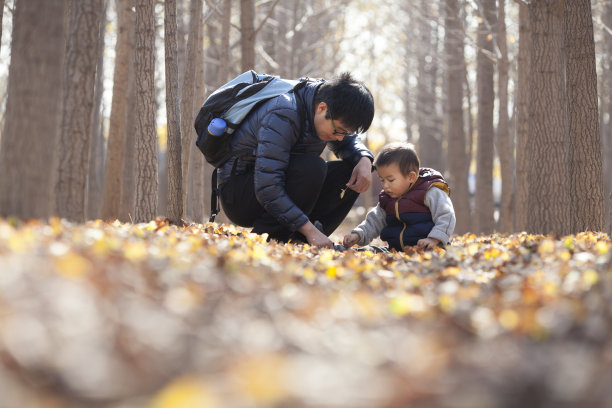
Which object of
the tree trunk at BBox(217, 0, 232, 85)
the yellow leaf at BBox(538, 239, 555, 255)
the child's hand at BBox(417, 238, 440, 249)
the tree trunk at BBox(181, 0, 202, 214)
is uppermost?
the tree trunk at BBox(217, 0, 232, 85)

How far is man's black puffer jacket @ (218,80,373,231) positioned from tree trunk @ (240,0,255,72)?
12.2ft

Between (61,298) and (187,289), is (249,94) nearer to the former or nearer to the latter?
(187,289)

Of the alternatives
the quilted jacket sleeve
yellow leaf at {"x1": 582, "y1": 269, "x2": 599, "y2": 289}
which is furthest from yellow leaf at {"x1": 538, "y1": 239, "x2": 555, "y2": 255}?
the quilted jacket sleeve

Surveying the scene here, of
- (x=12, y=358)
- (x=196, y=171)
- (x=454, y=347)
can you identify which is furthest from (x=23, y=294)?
(x=196, y=171)

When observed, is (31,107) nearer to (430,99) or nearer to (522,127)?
(522,127)

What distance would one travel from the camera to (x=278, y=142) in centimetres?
428

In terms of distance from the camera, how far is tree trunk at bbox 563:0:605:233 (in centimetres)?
484

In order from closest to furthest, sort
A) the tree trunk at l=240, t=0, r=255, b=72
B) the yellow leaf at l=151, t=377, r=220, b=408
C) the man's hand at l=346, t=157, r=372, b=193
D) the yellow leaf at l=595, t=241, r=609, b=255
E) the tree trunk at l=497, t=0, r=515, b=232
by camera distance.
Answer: the yellow leaf at l=151, t=377, r=220, b=408, the yellow leaf at l=595, t=241, r=609, b=255, the man's hand at l=346, t=157, r=372, b=193, the tree trunk at l=240, t=0, r=255, b=72, the tree trunk at l=497, t=0, r=515, b=232

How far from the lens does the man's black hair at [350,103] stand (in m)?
4.15

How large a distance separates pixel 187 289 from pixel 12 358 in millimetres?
698

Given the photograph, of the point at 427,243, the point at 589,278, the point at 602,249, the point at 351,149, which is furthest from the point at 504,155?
the point at 589,278

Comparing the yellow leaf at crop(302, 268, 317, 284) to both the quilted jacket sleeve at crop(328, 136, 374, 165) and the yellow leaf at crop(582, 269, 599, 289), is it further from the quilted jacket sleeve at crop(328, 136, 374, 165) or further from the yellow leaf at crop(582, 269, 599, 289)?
the quilted jacket sleeve at crop(328, 136, 374, 165)

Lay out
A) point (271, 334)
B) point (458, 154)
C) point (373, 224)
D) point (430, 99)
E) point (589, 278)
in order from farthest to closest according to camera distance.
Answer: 1. point (430, 99)
2. point (458, 154)
3. point (373, 224)
4. point (589, 278)
5. point (271, 334)

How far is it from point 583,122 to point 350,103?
2.13 m
